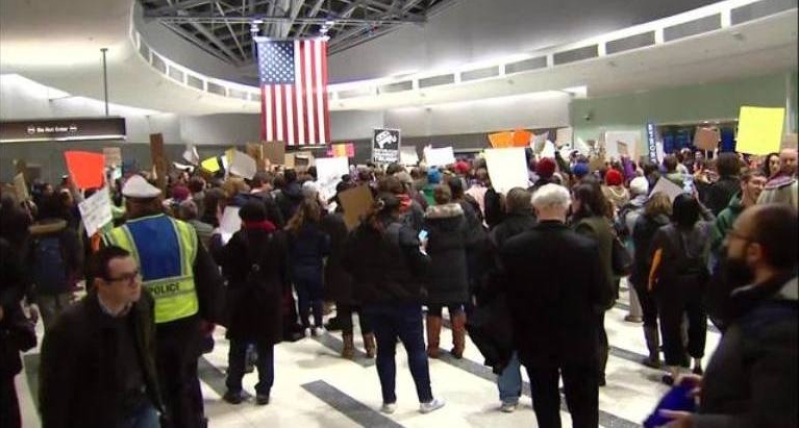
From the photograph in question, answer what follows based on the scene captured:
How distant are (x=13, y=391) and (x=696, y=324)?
426 centimetres

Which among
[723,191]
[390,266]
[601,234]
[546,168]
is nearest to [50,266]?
[390,266]

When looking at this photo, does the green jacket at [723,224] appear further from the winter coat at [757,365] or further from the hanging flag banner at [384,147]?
the hanging flag banner at [384,147]

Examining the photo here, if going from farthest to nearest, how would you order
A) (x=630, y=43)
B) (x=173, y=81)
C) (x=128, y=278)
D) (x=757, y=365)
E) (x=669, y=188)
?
(x=173, y=81), (x=630, y=43), (x=669, y=188), (x=128, y=278), (x=757, y=365)

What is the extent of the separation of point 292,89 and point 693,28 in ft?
30.7

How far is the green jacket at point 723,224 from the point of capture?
15.6 feet

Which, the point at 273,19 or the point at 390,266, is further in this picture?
the point at 273,19

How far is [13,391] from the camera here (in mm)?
3438

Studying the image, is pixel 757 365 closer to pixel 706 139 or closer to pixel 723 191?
pixel 723 191

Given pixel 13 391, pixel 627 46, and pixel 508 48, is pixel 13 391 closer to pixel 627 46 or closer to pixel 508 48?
pixel 627 46

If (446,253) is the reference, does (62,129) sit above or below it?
above

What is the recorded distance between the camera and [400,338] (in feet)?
16.1

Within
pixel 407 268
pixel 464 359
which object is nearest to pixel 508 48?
pixel 464 359

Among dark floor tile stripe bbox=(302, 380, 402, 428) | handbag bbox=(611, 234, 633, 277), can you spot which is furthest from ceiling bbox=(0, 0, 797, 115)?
dark floor tile stripe bbox=(302, 380, 402, 428)

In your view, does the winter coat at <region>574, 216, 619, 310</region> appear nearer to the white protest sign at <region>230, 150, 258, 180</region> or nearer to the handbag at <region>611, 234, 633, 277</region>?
the handbag at <region>611, 234, 633, 277</region>
